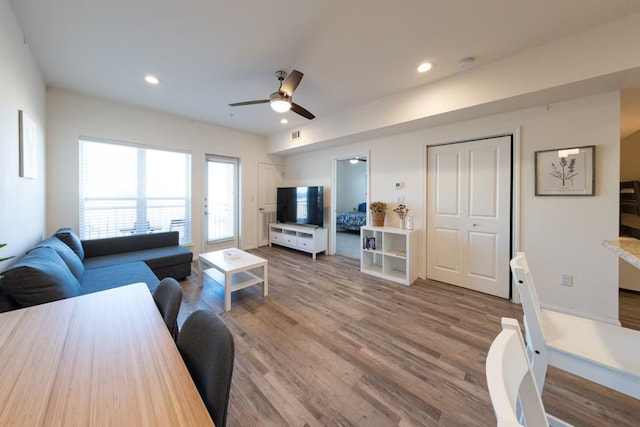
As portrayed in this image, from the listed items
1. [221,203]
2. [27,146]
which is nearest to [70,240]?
[27,146]

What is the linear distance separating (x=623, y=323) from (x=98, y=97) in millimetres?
6778

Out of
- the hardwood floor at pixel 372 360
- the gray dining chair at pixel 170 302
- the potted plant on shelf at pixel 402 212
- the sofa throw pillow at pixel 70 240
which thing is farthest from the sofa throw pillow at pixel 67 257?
the potted plant on shelf at pixel 402 212

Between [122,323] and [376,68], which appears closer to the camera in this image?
[122,323]

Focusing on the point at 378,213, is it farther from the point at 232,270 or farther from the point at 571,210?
the point at 232,270

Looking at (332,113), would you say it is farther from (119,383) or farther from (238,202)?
(119,383)

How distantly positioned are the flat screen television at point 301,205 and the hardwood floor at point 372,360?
192 centimetres

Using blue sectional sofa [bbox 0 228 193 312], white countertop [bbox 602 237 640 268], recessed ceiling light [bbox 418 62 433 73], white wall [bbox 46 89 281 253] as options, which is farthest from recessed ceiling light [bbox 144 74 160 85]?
white countertop [bbox 602 237 640 268]

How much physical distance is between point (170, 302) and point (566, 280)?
3589 mm

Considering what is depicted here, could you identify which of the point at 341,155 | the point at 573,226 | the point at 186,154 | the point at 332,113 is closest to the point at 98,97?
the point at 186,154

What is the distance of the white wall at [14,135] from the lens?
5.35 ft

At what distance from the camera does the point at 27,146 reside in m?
2.07

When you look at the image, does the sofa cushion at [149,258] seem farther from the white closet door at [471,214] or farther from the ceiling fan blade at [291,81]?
the white closet door at [471,214]

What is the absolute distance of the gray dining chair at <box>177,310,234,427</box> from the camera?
2.39 feet

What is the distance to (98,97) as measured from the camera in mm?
3291
